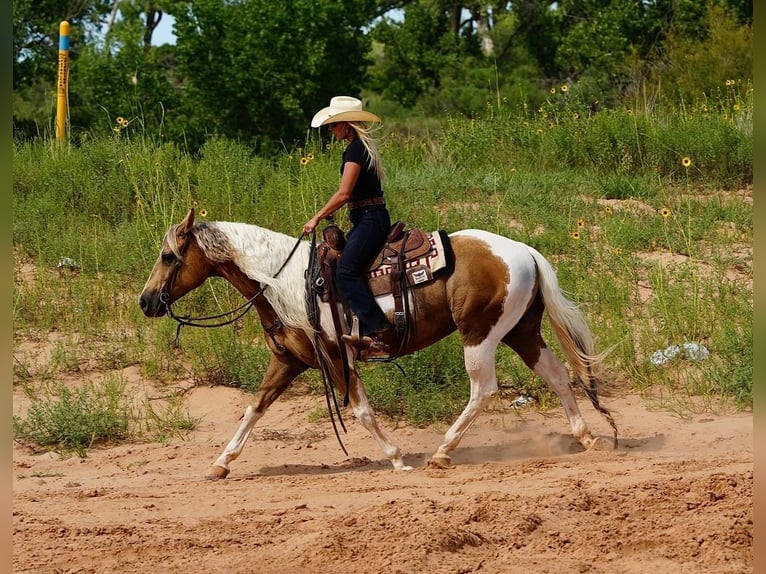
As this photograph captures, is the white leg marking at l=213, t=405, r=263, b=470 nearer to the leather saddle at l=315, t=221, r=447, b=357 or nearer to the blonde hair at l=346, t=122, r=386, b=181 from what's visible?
the leather saddle at l=315, t=221, r=447, b=357

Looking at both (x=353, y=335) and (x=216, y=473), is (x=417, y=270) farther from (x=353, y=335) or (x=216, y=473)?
(x=216, y=473)

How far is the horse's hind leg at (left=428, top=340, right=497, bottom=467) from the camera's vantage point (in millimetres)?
7883

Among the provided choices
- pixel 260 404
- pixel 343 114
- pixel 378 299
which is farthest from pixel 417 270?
pixel 260 404

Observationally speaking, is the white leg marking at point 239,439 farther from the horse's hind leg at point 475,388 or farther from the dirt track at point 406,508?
the horse's hind leg at point 475,388

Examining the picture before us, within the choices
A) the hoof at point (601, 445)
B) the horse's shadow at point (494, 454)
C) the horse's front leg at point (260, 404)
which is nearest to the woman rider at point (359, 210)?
the horse's front leg at point (260, 404)

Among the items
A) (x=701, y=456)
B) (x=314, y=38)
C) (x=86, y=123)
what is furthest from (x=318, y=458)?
(x=86, y=123)

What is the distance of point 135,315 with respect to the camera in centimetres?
1123

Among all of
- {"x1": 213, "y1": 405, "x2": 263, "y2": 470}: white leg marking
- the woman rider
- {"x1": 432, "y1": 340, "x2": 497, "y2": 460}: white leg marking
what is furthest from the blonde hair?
{"x1": 213, "y1": 405, "x2": 263, "y2": 470}: white leg marking

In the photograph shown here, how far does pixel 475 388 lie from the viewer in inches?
313

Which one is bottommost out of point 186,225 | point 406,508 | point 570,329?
point 406,508

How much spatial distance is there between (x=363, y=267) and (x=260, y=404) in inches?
52.6

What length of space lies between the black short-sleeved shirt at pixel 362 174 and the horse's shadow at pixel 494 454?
2.18m

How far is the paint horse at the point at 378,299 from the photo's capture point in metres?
7.86

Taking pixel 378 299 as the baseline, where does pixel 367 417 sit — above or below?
below
